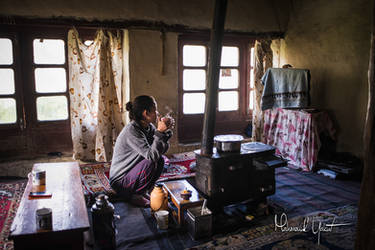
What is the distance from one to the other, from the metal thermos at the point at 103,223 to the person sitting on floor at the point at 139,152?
74 cm

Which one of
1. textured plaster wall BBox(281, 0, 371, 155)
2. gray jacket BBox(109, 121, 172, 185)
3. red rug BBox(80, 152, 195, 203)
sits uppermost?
textured plaster wall BBox(281, 0, 371, 155)

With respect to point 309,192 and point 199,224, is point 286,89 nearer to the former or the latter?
point 309,192

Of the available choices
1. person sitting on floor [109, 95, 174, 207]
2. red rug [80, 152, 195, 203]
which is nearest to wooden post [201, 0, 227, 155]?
person sitting on floor [109, 95, 174, 207]

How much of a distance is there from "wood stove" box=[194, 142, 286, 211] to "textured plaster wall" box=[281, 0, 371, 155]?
6.62 feet

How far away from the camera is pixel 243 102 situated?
19.2 ft

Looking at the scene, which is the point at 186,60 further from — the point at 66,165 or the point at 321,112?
the point at 66,165

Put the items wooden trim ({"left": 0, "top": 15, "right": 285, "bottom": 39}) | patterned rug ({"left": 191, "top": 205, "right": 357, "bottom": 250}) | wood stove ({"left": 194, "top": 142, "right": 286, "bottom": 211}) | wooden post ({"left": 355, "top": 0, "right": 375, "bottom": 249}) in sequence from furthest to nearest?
wooden trim ({"left": 0, "top": 15, "right": 285, "bottom": 39}) → wood stove ({"left": 194, "top": 142, "right": 286, "bottom": 211}) → patterned rug ({"left": 191, "top": 205, "right": 357, "bottom": 250}) → wooden post ({"left": 355, "top": 0, "right": 375, "bottom": 249})

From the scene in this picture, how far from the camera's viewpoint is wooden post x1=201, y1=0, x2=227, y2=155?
2994 mm

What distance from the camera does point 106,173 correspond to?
4.31 meters

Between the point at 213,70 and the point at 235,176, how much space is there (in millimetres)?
1103

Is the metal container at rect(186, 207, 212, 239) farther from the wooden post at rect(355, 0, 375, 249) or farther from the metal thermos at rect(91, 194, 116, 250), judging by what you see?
the wooden post at rect(355, 0, 375, 249)

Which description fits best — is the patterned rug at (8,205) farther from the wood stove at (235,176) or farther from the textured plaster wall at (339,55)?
the textured plaster wall at (339,55)

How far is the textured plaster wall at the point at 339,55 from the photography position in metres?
4.60

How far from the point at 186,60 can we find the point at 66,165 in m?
2.84
